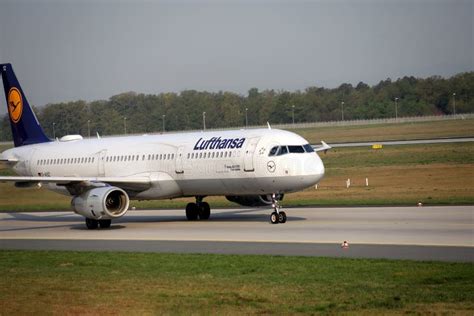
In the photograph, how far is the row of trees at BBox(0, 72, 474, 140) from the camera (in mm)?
98062

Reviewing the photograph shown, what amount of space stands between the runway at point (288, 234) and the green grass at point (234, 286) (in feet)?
7.56

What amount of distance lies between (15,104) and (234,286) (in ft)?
102

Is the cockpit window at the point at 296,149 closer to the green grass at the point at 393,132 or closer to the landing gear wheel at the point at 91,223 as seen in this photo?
the landing gear wheel at the point at 91,223

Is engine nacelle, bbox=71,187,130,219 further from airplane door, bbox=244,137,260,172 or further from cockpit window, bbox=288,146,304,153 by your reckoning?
cockpit window, bbox=288,146,304,153

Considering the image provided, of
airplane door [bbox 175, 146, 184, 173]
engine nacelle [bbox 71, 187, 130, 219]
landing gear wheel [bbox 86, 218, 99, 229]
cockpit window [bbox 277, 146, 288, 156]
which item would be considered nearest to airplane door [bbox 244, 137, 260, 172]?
cockpit window [bbox 277, 146, 288, 156]

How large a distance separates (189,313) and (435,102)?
426 ft

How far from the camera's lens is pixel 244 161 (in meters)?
36.0

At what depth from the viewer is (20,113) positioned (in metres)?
47.3

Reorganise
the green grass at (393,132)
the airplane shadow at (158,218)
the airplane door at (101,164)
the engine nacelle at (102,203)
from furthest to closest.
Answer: the green grass at (393,132), the airplane door at (101,164), the airplane shadow at (158,218), the engine nacelle at (102,203)

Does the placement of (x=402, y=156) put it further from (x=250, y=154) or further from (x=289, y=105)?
(x=289, y=105)

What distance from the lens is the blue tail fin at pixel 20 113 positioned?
4719 cm

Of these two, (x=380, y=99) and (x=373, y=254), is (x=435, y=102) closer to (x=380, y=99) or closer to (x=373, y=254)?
(x=380, y=99)

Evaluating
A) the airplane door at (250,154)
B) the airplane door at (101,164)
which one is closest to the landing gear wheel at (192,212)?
the airplane door at (101,164)

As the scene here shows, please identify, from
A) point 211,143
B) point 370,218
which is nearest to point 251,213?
point 211,143
